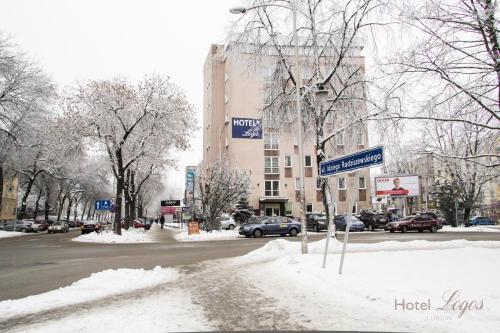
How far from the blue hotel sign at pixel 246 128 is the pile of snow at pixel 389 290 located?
705cm

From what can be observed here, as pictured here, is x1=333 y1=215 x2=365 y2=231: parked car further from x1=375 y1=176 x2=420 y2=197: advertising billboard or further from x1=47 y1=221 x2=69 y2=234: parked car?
x1=47 y1=221 x2=69 y2=234: parked car

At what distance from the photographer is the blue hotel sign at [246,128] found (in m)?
17.8

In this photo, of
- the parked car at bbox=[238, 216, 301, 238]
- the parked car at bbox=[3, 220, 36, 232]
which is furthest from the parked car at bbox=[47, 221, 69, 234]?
the parked car at bbox=[238, 216, 301, 238]

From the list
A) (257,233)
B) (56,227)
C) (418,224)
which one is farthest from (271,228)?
(56,227)

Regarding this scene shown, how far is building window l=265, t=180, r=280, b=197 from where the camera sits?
56.6 metres

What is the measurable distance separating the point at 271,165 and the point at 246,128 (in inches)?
1547

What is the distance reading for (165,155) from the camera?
37031mm

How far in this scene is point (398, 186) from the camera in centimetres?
4700

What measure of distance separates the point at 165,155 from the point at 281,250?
897 inches

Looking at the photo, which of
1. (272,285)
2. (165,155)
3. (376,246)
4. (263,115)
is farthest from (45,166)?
(272,285)

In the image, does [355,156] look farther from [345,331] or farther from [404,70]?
[345,331]

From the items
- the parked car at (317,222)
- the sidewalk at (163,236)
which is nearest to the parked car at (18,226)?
the sidewalk at (163,236)

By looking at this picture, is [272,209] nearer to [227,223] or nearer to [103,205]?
[227,223]

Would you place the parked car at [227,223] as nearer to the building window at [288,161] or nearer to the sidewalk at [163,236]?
the sidewalk at [163,236]
